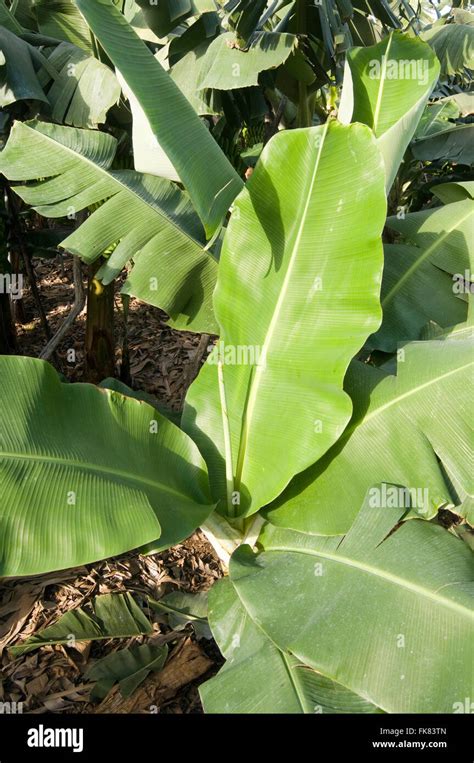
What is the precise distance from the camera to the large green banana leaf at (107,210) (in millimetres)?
2123

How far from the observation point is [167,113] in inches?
74.7

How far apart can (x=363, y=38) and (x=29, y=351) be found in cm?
322

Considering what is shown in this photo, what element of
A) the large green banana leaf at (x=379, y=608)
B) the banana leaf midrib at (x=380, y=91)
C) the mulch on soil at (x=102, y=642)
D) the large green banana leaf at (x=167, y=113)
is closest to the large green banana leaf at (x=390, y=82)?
the banana leaf midrib at (x=380, y=91)

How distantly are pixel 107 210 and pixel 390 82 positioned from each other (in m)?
1.21

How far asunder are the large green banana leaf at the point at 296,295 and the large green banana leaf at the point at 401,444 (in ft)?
0.45

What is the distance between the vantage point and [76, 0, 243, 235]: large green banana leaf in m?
1.79

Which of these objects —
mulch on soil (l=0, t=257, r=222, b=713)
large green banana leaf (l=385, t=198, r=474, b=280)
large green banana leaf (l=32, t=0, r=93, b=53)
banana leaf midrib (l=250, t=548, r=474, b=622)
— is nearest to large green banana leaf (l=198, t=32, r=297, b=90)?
large green banana leaf (l=385, t=198, r=474, b=280)

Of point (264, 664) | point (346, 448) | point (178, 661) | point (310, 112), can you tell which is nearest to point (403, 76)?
point (310, 112)

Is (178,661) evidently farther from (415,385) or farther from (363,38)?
(363,38)

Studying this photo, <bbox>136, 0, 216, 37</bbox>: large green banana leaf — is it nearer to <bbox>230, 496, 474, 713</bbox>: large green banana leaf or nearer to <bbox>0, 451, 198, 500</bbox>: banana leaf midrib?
<bbox>0, 451, 198, 500</bbox>: banana leaf midrib

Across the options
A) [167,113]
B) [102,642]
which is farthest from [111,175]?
[102,642]

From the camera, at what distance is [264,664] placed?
1744 millimetres

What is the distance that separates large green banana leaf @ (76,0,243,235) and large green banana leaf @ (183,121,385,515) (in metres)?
0.14

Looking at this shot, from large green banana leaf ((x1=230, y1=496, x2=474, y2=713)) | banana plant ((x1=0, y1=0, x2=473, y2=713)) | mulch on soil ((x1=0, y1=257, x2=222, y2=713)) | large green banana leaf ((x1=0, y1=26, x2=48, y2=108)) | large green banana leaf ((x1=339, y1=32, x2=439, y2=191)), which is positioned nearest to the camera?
large green banana leaf ((x1=230, y1=496, x2=474, y2=713))
